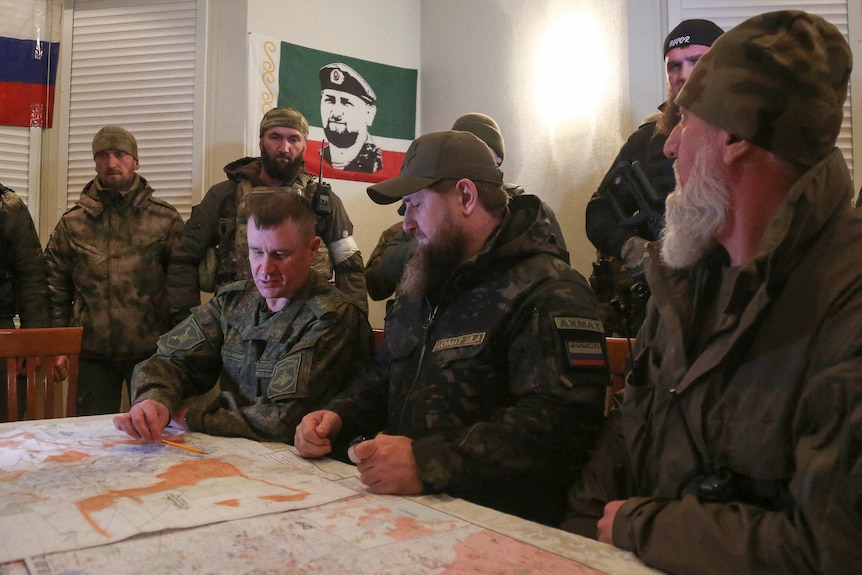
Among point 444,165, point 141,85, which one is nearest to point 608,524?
point 444,165

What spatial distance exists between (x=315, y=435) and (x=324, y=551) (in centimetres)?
56

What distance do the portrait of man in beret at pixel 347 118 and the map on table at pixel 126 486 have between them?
2.82 metres

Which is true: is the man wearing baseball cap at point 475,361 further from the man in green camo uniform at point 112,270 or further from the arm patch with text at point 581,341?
the man in green camo uniform at point 112,270

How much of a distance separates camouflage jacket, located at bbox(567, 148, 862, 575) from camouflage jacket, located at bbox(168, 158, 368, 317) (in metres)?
2.35

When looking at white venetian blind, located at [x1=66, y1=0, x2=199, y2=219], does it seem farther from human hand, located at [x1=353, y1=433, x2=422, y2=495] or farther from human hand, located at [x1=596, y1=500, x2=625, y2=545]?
human hand, located at [x1=596, y1=500, x2=625, y2=545]

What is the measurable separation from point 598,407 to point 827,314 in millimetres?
554

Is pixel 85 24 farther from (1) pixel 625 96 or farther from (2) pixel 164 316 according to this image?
(1) pixel 625 96

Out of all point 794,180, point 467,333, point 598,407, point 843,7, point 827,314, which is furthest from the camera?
point 843,7

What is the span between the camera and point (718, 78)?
1.04 metres

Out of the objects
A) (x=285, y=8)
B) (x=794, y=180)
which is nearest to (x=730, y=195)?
(x=794, y=180)

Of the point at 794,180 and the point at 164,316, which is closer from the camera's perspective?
the point at 794,180

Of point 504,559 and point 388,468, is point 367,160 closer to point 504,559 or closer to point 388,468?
point 388,468

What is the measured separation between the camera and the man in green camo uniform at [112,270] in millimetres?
3436

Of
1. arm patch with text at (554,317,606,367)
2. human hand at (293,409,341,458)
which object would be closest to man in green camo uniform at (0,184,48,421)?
human hand at (293,409,341,458)
